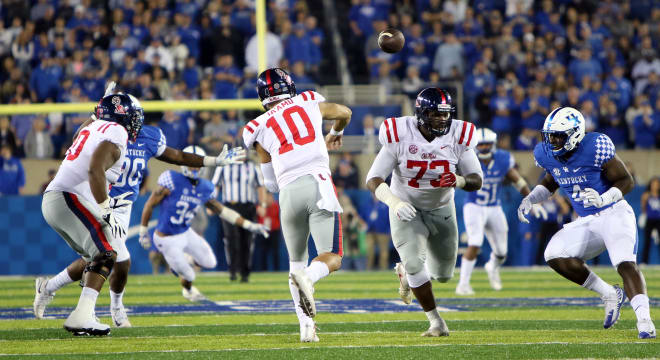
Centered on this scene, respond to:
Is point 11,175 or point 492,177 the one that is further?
point 11,175

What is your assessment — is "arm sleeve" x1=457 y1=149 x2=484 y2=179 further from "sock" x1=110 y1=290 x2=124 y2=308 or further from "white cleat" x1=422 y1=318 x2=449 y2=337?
"sock" x1=110 y1=290 x2=124 y2=308

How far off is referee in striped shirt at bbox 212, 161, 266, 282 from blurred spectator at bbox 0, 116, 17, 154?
308cm

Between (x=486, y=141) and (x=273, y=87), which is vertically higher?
(x=273, y=87)

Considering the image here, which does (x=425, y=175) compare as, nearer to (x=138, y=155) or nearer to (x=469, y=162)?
(x=469, y=162)

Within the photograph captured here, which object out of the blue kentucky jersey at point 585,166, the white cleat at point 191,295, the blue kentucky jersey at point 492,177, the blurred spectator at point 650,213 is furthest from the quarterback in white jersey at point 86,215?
the blurred spectator at point 650,213

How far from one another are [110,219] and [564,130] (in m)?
2.91

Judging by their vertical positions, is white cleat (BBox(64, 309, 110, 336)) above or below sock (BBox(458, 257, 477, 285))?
above

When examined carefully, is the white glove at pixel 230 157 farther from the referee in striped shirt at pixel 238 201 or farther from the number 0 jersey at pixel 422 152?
the referee in striped shirt at pixel 238 201

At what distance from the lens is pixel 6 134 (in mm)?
12922

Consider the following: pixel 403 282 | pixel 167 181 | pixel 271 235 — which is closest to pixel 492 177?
pixel 167 181

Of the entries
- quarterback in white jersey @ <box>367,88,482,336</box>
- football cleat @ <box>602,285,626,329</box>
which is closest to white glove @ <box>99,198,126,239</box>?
quarterback in white jersey @ <box>367,88,482,336</box>

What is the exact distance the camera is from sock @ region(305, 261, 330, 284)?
519cm

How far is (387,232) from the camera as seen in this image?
13820 mm

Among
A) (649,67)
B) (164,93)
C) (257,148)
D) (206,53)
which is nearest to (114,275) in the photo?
(257,148)
